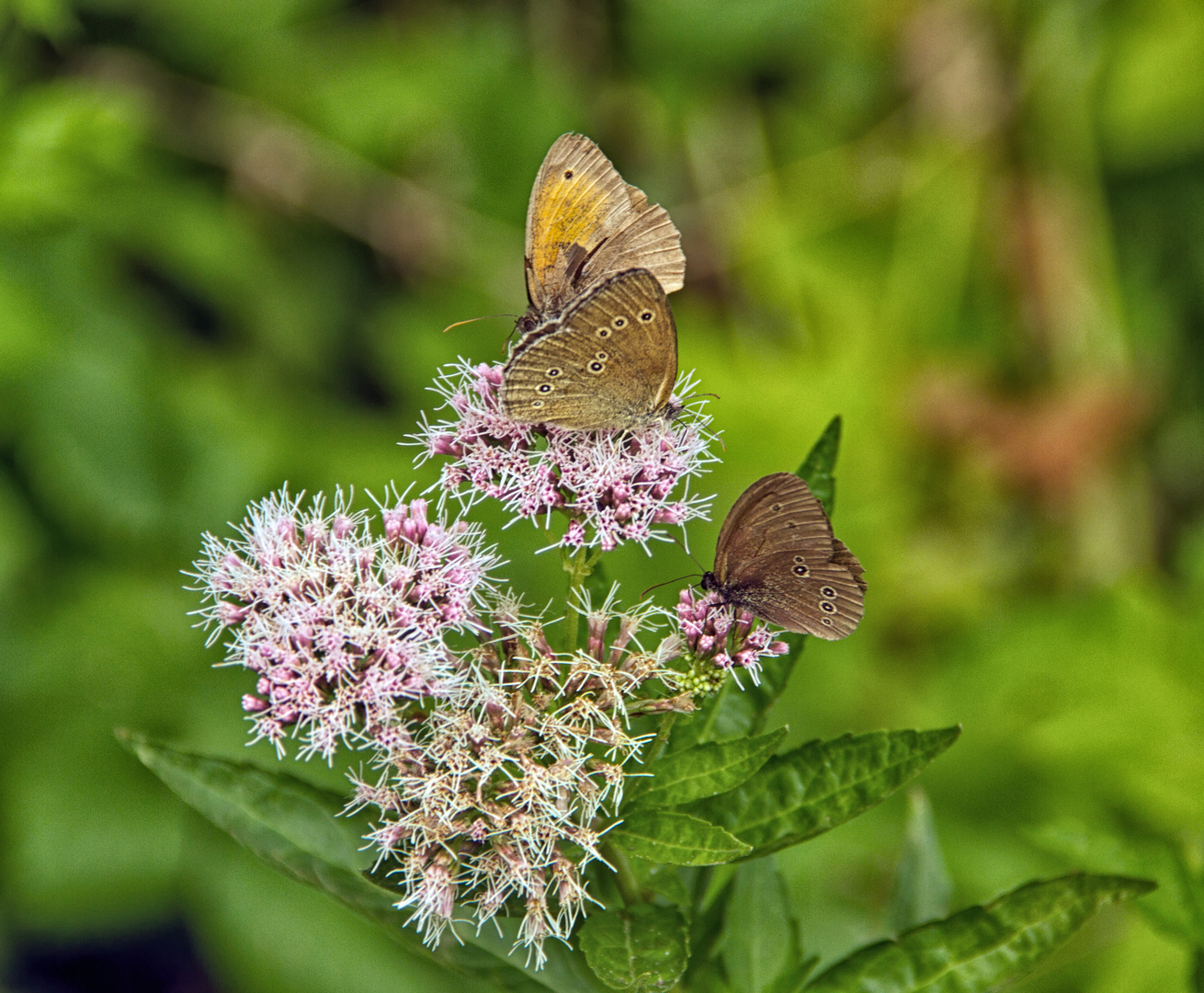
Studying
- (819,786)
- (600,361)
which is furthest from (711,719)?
(600,361)

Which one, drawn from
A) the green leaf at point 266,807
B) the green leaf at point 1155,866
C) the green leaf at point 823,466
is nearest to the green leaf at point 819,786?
the green leaf at point 823,466

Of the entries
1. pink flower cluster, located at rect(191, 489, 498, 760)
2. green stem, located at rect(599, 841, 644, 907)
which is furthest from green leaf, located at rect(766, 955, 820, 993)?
pink flower cluster, located at rect(191, 489, 498, 760)

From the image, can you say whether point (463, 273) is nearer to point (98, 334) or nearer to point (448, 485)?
point (98, 334)

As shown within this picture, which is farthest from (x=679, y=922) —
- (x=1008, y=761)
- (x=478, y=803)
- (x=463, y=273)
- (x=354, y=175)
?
(x=354, y=175)

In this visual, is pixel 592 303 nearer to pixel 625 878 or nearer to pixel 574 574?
pixel 574 574

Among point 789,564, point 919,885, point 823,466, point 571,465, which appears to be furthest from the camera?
point 919,885
